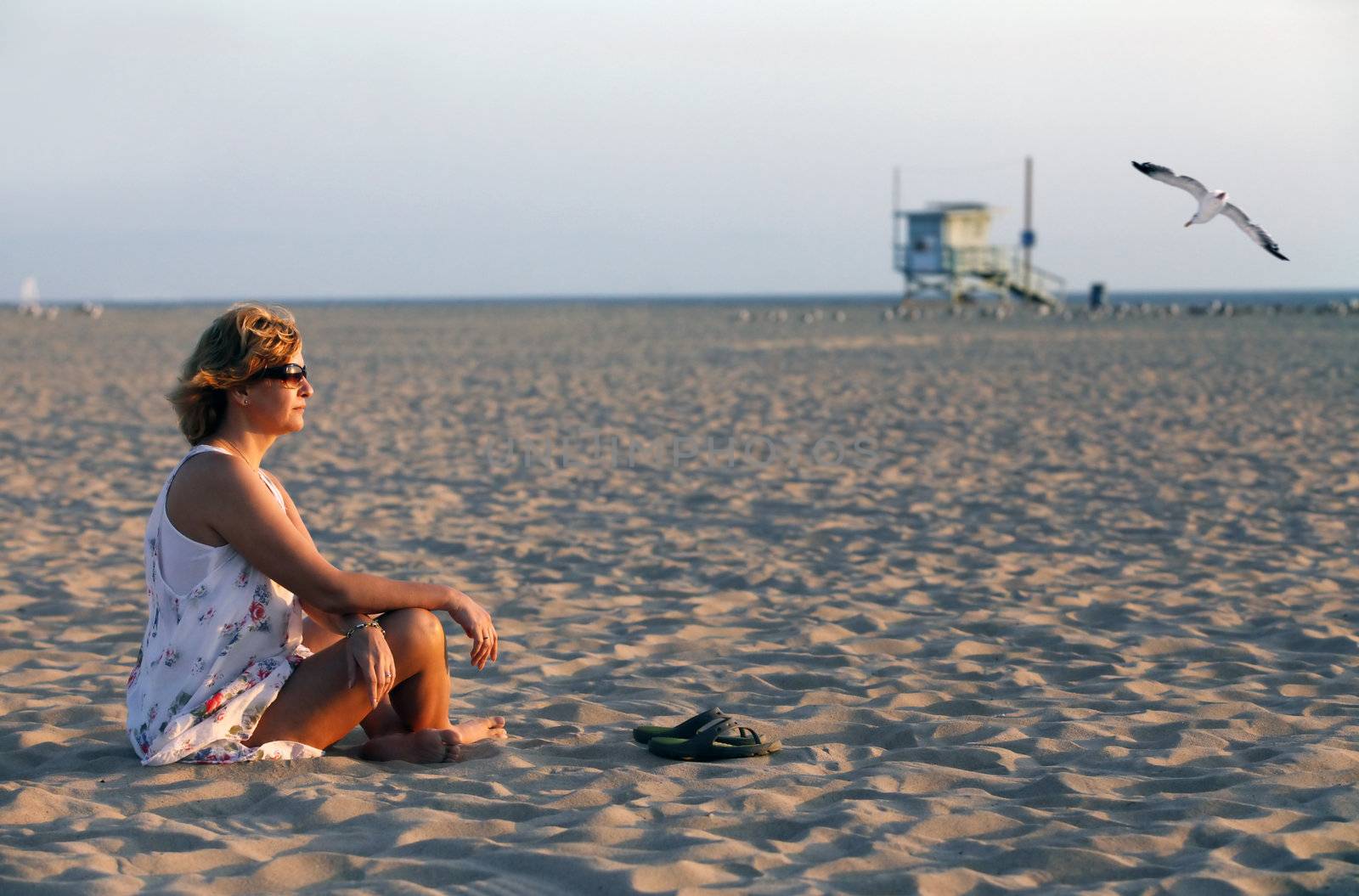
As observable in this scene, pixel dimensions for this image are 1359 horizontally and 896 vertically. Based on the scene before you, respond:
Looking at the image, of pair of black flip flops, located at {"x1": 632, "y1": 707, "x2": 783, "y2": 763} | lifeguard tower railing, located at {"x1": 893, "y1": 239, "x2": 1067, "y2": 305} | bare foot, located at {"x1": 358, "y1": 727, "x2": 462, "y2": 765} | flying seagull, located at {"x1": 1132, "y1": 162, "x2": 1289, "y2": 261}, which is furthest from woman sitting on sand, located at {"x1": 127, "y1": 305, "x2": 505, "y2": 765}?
lifeguard tower railing, located at {"x1": 893, "y1": 239, "x2": 1067, "y2": 305}

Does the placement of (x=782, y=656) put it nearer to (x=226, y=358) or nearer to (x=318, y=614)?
(x=318, y=614)

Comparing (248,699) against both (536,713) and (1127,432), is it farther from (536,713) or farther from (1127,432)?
(1127,432)

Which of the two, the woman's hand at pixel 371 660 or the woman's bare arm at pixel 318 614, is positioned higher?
the woman's bare arm at pixel 318 614

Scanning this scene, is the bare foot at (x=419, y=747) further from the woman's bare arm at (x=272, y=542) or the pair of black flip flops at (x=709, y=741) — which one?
the pair of black flip flops at (x=709, y=741)

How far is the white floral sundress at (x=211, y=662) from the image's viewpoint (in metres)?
3.20

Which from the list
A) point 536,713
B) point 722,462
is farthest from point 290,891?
point 722,462

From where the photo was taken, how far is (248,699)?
3.26 meters

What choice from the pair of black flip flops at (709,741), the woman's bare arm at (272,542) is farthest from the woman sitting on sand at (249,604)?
the pair of black flip flops at (709,741)

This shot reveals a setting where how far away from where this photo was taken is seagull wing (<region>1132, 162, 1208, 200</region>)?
3209 mm

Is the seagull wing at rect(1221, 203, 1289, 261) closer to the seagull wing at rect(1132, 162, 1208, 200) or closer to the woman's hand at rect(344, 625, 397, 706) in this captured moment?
the seagull wing at rect(1132, 162, 1208, 200)

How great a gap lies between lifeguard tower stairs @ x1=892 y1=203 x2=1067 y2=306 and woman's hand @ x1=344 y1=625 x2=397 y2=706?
42.4 meters

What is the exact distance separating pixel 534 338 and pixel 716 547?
80.3 feet

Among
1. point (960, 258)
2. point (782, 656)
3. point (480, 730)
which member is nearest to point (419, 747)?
point (480, 730)

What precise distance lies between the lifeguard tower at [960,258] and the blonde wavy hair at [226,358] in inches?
1667
